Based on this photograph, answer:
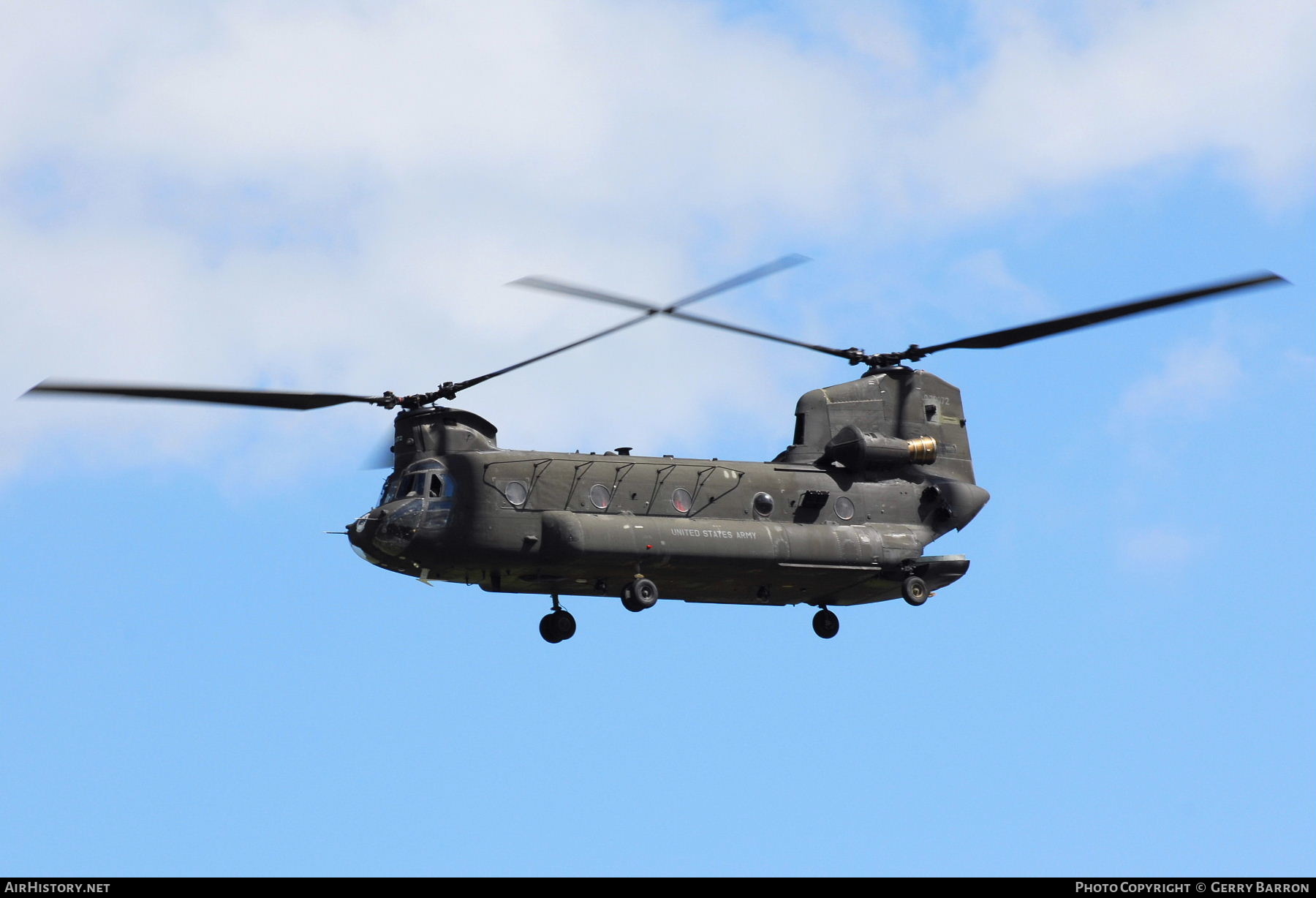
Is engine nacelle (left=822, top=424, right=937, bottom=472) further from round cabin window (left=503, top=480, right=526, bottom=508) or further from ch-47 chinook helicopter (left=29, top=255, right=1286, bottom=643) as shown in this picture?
round cabin window (left=503, top=480, right=526, bottom=508)

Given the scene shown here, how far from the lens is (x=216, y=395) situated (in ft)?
138

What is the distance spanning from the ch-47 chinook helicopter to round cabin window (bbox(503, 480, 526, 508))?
31 millimetres

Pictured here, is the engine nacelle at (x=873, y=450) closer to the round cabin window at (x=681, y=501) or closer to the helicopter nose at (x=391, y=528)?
the round cabin window at (x=681, y=501)

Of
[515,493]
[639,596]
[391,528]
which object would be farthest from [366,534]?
[639,596]

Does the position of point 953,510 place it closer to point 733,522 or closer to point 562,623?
point 733,522

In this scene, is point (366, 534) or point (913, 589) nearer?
point (366, 534)

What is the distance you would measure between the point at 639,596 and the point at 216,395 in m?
9.91

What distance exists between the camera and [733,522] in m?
44.6

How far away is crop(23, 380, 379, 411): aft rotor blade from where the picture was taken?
40.5 m

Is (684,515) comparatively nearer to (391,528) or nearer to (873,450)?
(873,450)

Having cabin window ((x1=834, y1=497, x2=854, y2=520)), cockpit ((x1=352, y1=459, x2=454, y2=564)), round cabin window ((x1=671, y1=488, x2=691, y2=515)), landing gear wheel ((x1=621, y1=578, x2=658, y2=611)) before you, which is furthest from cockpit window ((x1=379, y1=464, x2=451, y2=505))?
cabin window ((x1=834, y1=497, x2=854, y2=520))

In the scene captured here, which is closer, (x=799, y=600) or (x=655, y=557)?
(x=655, y=557)
